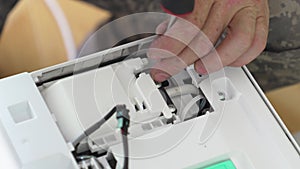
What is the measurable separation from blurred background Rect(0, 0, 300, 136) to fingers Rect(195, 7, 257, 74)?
17 cm

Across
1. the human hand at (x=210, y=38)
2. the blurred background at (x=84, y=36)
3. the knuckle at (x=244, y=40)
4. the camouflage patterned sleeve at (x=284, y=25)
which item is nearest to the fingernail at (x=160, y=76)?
the human hand at (x=210, y=38)

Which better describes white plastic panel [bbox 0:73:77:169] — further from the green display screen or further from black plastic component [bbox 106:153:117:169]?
the green display screen

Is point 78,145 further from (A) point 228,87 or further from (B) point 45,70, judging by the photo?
(A) point 228,87

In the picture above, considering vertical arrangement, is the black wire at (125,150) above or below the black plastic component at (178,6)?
below

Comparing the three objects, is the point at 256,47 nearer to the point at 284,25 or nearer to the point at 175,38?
Answer: the point at 175,38

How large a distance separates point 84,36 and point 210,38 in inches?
11.6

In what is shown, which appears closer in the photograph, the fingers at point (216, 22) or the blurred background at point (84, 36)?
the fingers at point (216, 22)

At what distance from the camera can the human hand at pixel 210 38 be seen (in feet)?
3.00

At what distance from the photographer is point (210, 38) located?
37.3 inches

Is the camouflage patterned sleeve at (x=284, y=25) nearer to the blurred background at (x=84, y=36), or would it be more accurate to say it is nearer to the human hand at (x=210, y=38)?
the blurred background at (x=84, y=36)

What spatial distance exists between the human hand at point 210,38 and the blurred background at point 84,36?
16cm

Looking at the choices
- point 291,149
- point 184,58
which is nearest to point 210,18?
point 184,58

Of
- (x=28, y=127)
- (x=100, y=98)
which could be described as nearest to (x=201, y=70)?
(x=100, y=98)

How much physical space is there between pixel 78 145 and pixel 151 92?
122mm
